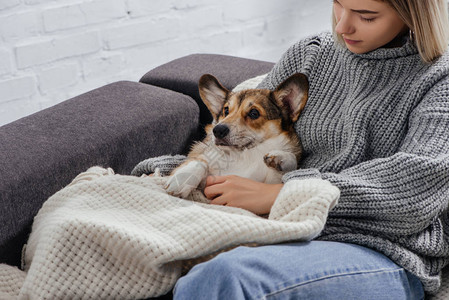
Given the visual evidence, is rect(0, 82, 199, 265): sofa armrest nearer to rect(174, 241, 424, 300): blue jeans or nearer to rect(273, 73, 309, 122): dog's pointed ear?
rect(273, 73, 309, 122): dog's pointed ear

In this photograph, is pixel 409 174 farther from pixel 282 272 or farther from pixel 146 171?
pixel 146 171

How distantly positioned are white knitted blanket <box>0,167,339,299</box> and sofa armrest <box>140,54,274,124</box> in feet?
2.41

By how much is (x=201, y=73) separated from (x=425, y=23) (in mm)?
861

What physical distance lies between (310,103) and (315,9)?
1.87 meters

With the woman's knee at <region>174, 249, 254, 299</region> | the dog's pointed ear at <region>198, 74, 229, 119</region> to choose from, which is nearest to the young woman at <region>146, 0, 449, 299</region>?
the woman's knee at <region>174, 249, 254, 299</region>

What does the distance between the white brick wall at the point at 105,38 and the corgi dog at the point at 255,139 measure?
1.07 meters

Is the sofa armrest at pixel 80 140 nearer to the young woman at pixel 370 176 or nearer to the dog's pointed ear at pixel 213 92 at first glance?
the dog's pointed ear at pixel 213 92

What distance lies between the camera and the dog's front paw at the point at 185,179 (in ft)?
4.37

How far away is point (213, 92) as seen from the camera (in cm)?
157

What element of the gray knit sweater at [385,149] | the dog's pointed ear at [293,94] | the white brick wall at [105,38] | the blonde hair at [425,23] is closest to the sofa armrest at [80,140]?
the gray knit sweater at [385,149]

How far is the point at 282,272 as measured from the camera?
3.36 feet

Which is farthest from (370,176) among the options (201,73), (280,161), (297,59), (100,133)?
(201,73)

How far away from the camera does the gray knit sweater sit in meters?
1.18

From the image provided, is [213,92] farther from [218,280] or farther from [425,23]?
[218,280]
